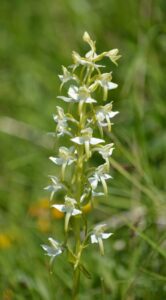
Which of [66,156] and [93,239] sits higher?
[66,156]

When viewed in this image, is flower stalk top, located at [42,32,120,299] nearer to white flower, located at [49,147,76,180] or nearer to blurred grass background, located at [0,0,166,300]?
white flower, located at [49,147,76,180]

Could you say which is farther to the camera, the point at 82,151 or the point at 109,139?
the point at 109,139

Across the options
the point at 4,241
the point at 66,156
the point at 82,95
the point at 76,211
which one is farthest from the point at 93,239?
the point at 4,241

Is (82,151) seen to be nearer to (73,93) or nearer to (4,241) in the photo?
(73,93)

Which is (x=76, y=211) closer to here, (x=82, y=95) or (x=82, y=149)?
(x=82, y=149)

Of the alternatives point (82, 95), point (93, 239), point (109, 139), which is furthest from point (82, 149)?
point (109, 139)

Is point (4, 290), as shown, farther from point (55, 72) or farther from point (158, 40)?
point (55, 72)

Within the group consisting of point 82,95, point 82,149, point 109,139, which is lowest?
point 82,149

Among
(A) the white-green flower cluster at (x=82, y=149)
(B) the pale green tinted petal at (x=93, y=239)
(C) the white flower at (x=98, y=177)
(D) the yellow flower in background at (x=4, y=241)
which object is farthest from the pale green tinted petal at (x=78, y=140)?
(D) the yellow flower in background at (x=4, y=241)

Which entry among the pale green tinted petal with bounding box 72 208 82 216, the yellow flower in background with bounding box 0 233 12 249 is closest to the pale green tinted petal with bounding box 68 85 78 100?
the pale green tinted petal with bounding box 72 208 82 216
